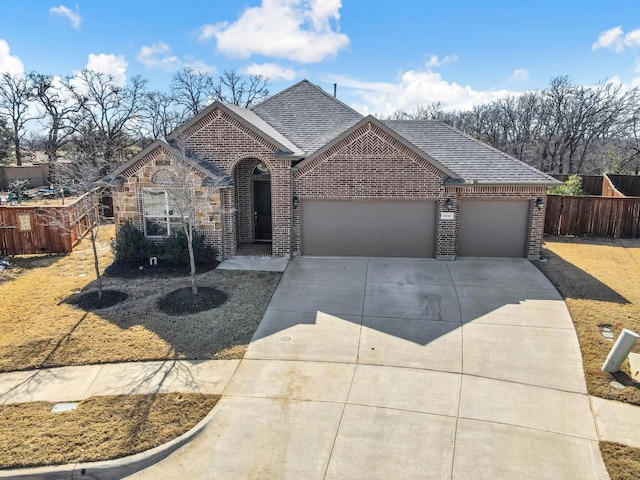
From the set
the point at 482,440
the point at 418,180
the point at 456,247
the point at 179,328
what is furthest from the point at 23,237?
the point at 482,440

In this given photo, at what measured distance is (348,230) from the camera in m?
14.8

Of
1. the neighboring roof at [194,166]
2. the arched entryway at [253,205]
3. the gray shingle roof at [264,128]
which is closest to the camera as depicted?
the neighboring roof at [194,166]

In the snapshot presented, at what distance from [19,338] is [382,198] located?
33.8ft

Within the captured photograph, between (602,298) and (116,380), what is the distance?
1132 cm

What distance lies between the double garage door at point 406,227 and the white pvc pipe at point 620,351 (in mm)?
7097

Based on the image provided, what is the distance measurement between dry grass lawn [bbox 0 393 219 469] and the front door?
10195 millimetres

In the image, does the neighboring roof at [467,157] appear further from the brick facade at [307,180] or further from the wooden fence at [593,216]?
the wooden fence at [593,216]

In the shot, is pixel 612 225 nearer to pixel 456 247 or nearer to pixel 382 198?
pixel 456 247

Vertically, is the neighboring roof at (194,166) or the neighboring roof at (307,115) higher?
the neighboring roof at (307,115)

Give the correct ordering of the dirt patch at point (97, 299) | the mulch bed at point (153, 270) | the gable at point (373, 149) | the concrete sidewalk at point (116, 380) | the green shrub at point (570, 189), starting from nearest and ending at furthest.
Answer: the concrete sidewalk at point (116, 380) < the dirt patch at point (97, 299) < the mulch bed at point (153, 270) < the gable at point (373, 149) < the green shrub at point (570, 189)

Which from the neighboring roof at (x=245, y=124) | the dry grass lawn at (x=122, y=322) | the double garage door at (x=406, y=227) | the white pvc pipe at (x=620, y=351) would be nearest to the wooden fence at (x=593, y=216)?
the double garage door at (x=406, y=227)

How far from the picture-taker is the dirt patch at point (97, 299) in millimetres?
10938

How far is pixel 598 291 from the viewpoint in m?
11.9

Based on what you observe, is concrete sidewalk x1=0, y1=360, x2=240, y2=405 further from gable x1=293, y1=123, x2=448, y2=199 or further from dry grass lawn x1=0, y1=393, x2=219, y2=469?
gable x1=293, y1=123, x2=448, y2=199
